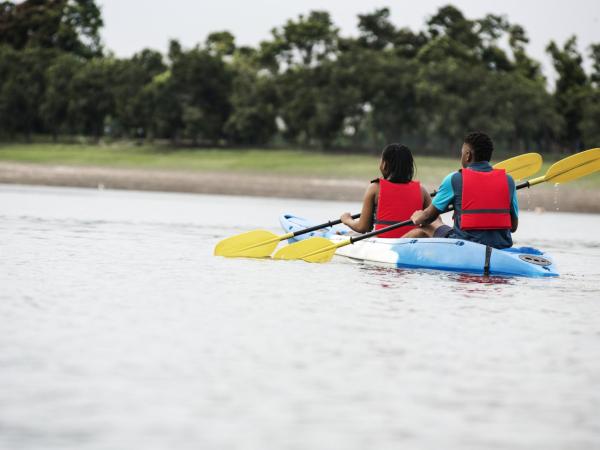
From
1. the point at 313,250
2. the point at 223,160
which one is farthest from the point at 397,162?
the point at 223,160

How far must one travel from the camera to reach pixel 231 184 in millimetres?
39062

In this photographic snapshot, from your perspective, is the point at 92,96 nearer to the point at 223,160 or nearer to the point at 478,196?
the point at 223,160

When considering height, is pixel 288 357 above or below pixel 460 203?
below

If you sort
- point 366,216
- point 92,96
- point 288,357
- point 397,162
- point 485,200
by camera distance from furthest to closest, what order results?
point 92,96, point 366,216, point 397,162, point 485,200, point 288,357

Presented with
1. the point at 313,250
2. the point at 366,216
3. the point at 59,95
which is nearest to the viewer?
the point at 366,216

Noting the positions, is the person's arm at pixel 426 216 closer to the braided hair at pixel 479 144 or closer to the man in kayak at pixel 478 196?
the man in kayak at pixel 478 196

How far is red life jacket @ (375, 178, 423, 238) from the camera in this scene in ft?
38.8

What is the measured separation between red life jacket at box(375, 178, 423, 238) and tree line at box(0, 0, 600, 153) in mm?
42717

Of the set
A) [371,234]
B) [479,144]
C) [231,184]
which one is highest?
[479,144]

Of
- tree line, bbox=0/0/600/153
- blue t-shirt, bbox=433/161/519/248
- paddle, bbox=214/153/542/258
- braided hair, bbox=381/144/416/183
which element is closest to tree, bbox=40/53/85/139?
tree line, bbox=0/0/600/153

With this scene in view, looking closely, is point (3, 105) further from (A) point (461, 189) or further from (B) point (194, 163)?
(A) point (461, 189)

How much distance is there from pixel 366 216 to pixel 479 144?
5.85 ft

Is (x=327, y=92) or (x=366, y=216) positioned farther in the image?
(x=327, y=92)

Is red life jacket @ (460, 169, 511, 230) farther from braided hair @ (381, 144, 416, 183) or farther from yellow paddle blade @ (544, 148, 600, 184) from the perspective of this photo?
yellow paddle blade @ (544, 148, 600, 184)
